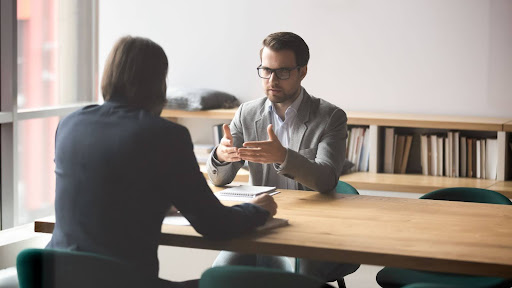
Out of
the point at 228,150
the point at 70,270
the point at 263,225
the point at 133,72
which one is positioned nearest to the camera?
the point at 70,270

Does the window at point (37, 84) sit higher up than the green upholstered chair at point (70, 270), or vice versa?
the window at point (37, 84)

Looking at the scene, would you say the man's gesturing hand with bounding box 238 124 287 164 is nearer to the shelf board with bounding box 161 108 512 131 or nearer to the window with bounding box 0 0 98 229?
the window with bounding box 0 0 98 229

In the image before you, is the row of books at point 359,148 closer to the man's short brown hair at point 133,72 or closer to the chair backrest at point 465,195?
the chair backrest at point 465,195

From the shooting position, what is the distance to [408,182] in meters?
3.60

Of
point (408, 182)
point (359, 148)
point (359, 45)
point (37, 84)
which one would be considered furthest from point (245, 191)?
point (359, 45)

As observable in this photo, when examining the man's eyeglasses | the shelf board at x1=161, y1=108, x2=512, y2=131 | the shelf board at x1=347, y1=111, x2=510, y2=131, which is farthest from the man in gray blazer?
the shelf board at x1=347, y1=111, x2=510, y2=131

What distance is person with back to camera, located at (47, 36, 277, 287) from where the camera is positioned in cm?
166

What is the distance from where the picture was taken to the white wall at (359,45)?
3826mm

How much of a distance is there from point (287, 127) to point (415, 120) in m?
1.31

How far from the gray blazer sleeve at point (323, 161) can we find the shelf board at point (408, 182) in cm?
109

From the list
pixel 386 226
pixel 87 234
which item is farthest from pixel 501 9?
pixel 87 234

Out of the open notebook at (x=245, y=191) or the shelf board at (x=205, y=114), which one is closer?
the open notebook at (x=245, y=191)

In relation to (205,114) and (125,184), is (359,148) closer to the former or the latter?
(205,114)

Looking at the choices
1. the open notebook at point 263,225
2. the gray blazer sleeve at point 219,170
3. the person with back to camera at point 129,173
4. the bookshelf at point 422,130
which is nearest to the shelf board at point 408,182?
the bookshelf at point 422,130
